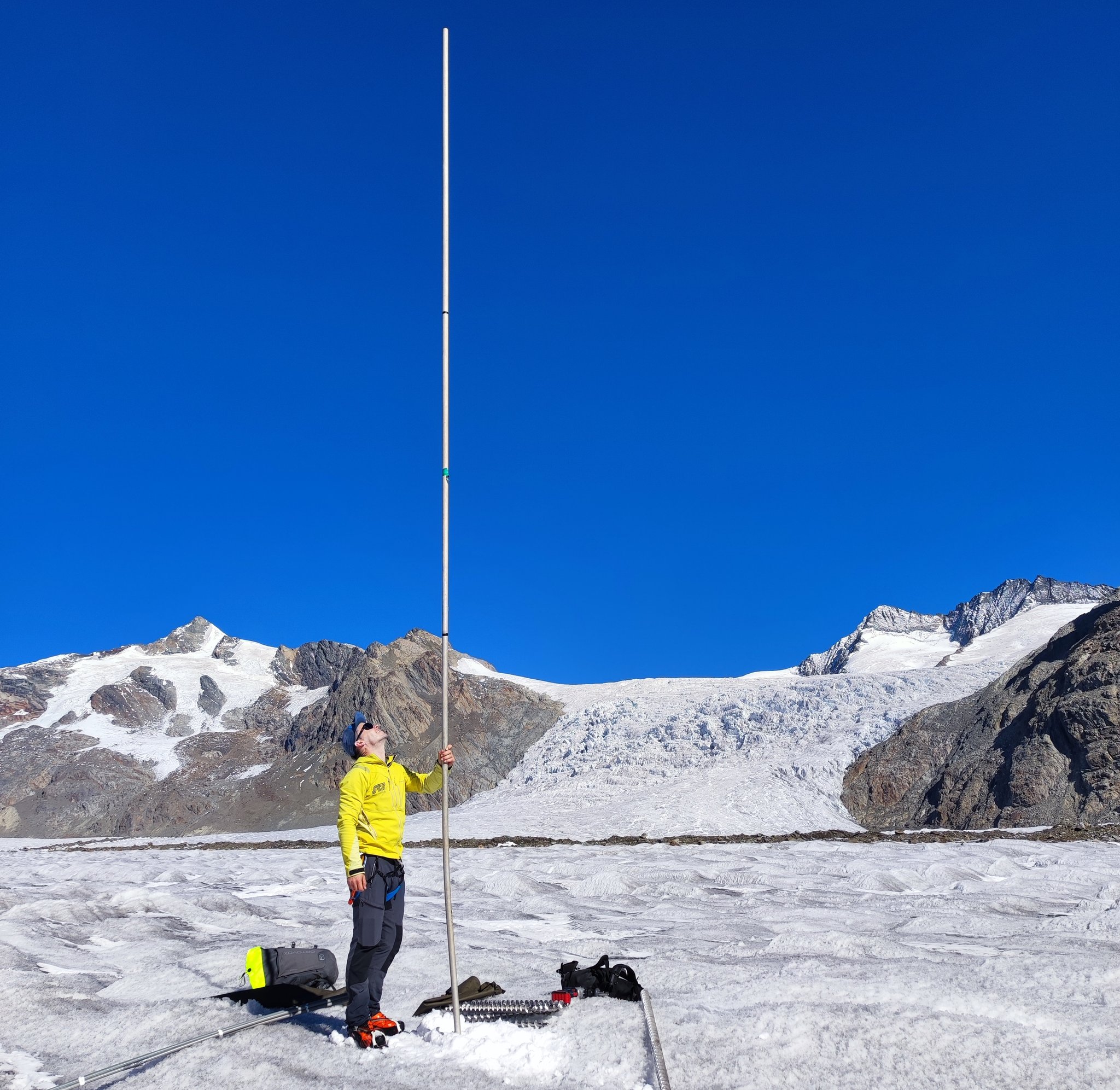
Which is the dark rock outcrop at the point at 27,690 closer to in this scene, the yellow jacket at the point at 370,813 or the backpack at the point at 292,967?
the backpack at the point at 292,967

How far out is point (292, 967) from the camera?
676cm

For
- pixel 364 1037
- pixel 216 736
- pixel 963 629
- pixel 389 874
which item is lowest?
pixel 364 1037

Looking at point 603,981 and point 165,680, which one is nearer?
point 603,981

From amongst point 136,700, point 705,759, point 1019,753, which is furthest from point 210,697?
point 1019,753

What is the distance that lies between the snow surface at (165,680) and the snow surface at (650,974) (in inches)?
2776

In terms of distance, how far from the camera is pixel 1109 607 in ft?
131

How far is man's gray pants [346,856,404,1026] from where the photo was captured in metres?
5.60

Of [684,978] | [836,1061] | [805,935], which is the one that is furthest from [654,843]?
[836,1061]

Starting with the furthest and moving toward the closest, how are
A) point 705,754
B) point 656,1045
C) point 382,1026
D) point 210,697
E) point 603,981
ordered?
point 210,697 → point 705,754 → point 603,981 → point 382,1026 → point 656,1045

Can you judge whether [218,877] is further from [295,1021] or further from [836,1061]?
[836,1061]

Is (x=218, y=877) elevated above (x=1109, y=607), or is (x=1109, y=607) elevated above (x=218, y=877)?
(x=1109, y=607)

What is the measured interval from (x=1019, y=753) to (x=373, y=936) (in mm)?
34349

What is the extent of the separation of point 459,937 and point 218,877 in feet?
32.0

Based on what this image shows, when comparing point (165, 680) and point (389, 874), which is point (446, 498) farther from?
point (165, 680)
